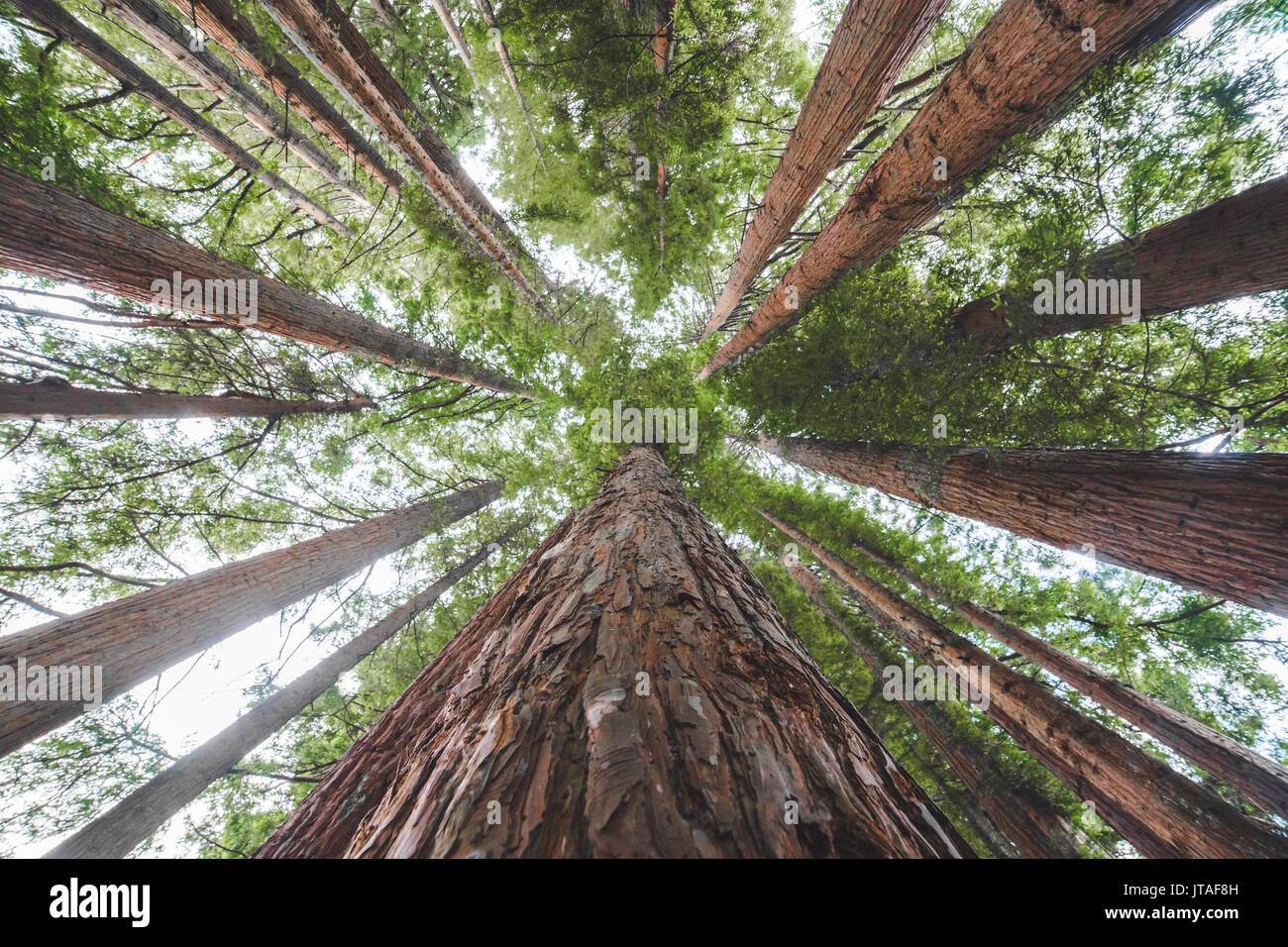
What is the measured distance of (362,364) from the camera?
707 centimetres

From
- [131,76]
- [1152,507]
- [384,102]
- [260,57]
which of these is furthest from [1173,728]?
[131,76]

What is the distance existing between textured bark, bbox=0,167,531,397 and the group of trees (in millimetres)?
30

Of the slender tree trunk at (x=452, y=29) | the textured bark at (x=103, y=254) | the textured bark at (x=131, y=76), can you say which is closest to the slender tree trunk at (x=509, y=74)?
the slender tree trunk at (x=452, y=29)

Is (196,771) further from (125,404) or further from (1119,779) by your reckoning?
(1119,779)

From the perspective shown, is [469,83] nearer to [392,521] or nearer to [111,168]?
[111,168]

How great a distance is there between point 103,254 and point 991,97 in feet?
22.1

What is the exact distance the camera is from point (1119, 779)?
14.2ft

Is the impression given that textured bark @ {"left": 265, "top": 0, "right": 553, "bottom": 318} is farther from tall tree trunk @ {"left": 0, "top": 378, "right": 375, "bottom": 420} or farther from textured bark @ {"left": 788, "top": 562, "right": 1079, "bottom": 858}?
textured bark @ {"left": 788, "top": 562, "right": 1079, "bottom": 858}

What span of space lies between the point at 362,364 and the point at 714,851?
27.3 feet

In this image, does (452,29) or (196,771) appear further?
(452,29)

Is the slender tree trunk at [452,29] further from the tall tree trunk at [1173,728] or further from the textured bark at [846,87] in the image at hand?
the tall tree trunk at [1173,728]

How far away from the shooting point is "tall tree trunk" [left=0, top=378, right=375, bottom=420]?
14.5 ft

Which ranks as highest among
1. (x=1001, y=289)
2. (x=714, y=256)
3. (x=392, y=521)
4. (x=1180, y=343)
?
(x=714, y=256)

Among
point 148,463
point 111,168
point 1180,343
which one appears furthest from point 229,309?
point 1180,343
